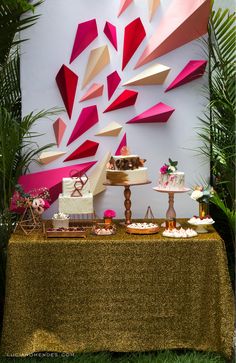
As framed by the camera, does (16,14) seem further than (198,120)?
No

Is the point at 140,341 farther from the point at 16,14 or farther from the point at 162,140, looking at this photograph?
the point at 16,14

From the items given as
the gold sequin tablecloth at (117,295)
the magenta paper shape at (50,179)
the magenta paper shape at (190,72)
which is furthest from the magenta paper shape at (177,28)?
the gold sequin tablecloth at (117,295)

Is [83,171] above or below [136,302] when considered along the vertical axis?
above

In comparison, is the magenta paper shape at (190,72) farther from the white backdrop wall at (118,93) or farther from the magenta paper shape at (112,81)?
the magenta paper shape at (112,81)

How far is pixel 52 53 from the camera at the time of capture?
4086 millimetres

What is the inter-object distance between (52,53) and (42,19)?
0.24 meters

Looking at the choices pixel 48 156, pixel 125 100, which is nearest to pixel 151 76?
pixel 125 100

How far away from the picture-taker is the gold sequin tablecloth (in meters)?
3.43

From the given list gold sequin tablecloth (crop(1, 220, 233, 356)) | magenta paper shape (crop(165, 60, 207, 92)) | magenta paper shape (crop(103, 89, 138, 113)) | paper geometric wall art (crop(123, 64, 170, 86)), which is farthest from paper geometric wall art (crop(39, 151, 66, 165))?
magenta paper shape (crop(165, 60, 207, 92))

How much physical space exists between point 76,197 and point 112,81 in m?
0.91

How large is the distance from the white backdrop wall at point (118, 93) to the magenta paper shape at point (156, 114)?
0.11 feet

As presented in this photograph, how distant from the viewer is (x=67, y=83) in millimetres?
4059

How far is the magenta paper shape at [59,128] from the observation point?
13.5ft

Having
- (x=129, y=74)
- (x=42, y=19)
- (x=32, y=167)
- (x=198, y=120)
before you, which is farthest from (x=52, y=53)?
(x=198, y=120)
